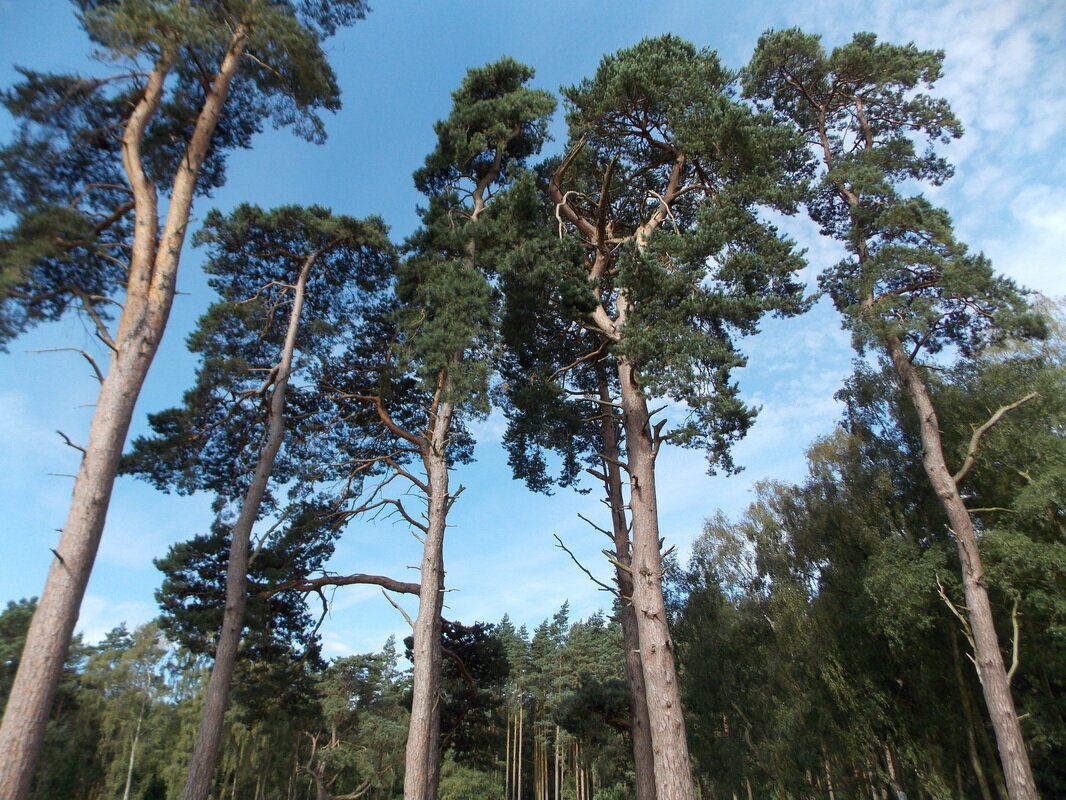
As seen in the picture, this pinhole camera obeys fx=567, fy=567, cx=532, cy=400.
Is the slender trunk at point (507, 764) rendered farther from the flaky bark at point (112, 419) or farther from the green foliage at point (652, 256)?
the flaky bark at point (112, 419)

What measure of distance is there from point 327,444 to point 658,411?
25.3 ft

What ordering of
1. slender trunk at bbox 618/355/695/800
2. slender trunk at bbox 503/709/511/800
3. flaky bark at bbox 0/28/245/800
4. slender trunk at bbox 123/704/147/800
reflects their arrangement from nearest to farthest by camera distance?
flaky bark at bbox 0/28/245/800 → slender trunk at bbox 618/355/695/800 → slender trunk at bbox 123/704/147/800 → slender trunk at bbox 503/709/511/800

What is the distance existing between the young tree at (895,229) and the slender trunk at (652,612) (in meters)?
5.68

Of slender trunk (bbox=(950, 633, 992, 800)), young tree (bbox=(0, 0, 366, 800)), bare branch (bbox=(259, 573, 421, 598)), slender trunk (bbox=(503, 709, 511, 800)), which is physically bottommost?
slender trunk (bbox=(503, 709, 511, 800))

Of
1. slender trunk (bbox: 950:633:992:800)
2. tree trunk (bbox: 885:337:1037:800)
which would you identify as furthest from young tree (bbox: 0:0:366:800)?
slender trunk (bbox: 950:633:992:800)

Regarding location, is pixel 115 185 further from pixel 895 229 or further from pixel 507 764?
pixel 507 764

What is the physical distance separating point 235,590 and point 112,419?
512 cm

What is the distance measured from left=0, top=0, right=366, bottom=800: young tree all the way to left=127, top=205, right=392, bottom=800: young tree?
308 centimetres

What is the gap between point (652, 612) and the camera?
7.07 m

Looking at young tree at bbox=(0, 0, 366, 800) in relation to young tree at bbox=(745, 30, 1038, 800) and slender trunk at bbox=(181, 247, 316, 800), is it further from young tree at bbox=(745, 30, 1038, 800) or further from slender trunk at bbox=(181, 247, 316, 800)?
young tree at bbox=(745, 30, 1038, 800)

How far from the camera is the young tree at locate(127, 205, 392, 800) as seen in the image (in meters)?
10.8

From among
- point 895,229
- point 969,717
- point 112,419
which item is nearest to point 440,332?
point 112,419

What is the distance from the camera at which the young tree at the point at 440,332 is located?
8805mm

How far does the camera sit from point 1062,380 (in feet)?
38.3
